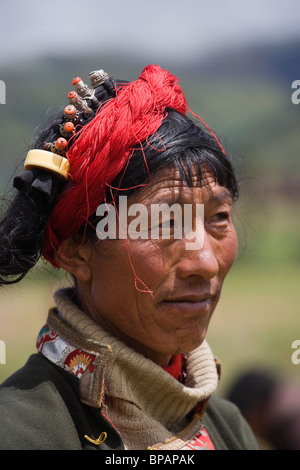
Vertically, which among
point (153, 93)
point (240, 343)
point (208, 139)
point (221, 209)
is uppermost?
point (153, 93)

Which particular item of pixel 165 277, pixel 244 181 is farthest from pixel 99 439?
pixel 244 181

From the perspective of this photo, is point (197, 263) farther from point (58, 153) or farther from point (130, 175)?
point (58, 153)

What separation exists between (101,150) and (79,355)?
0.74 m

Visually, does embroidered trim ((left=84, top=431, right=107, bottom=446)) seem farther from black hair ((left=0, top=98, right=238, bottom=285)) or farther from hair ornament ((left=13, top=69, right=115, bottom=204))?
hair ornament ((left=13, top=69, right=115, bottom=204))

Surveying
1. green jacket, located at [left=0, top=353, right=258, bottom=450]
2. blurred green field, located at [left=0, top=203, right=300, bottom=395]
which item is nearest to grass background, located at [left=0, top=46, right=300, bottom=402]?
blurred green field, located at [left=0, top=203, right=300, bottom=395]

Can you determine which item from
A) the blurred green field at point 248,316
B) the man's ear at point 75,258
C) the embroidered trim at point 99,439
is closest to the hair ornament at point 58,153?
the man's ear at point 75,258

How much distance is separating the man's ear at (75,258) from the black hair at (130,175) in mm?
78

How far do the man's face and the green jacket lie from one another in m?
0.29

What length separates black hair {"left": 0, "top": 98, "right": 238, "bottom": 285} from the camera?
209 centimetres

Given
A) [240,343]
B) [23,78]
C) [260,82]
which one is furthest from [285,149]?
[240,343]

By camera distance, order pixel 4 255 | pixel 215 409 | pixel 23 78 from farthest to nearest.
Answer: pixel 23 78, pixel 215 409, pixel 4 255
